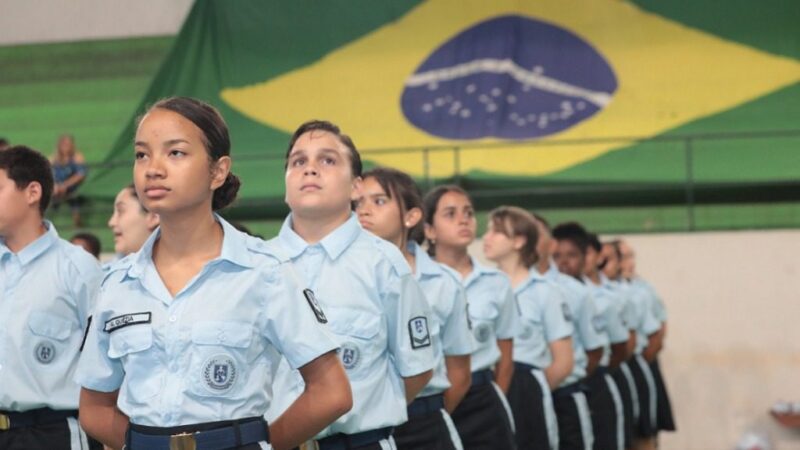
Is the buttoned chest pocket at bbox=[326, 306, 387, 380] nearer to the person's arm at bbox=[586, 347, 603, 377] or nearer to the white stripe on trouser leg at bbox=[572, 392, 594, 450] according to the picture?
the white stripe on trouser leg at bbox=[572, 392, 594, 450]

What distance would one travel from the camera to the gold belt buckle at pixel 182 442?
3035 millimetres

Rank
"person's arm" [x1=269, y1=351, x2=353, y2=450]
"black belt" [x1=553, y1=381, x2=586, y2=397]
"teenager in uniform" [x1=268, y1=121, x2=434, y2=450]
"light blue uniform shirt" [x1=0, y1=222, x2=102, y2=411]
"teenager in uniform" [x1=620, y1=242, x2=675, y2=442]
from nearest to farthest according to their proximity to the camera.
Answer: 1. "person's arm" [x1=269, y1=351, x2=353, y2=450]
2. "teenager in uniform" [x1=268, y1=121, x2=434, y2=450]
3. "light blue uniform shirt" [x1=0, y1=222, x2=102, y2=411]
4. "black belt" [x1=553, y1=381, x2=586, y2=397]
5. "teenager in uniform" [x1=620, y1=242, x2=675, y2=442]

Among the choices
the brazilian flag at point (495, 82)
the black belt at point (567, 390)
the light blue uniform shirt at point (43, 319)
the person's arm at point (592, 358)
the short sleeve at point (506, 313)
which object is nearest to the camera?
the light blue uniform shirt at point (43, 319)

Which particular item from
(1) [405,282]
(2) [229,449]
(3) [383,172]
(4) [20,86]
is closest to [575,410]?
(3) [383,172]

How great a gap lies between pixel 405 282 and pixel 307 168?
43 centimetres

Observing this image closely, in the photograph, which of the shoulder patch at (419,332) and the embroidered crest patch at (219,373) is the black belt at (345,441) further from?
the embroidered crest patch at (219,373)

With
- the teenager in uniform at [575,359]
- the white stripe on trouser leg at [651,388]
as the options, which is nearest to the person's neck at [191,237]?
the teenager in uniform at [575,359]

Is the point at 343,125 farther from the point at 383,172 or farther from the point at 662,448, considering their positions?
the point at 383,172

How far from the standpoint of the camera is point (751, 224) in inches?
462

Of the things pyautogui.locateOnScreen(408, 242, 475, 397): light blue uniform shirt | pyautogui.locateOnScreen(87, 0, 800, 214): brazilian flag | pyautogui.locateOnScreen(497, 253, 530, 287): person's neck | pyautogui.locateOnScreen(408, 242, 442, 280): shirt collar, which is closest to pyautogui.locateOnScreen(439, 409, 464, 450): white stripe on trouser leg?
pyautogui.locateOnScreen(408, 242, 475, 397): light blue uniform shirt

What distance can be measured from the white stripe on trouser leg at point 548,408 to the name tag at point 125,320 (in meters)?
4.19

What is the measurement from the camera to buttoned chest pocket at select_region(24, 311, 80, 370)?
4.52 meters

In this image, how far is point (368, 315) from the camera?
4223 millimetres

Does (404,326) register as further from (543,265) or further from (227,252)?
(543,265)
